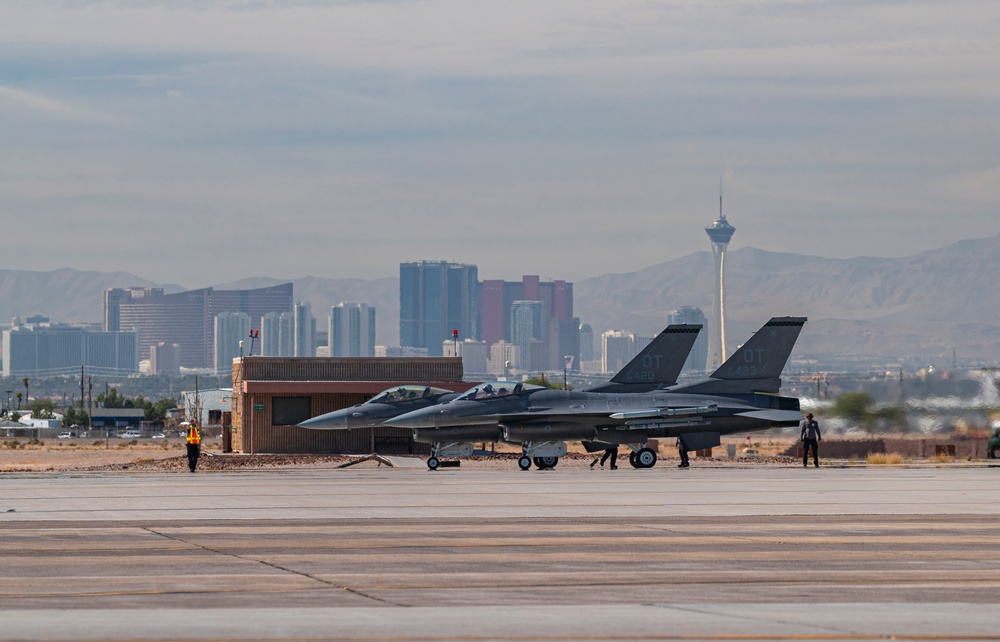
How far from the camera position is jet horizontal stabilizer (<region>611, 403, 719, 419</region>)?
3756 cm

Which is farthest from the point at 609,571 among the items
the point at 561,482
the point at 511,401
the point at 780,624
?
the point at 511,401

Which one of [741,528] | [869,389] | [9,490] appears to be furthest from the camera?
[869,389]

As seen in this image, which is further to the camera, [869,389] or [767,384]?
[869,389]

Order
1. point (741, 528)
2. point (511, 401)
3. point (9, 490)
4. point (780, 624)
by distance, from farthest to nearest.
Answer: point (511, 401) < point (9, 490) < point (741, 528) < point (780, 624)

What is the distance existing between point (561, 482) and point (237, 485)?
6.38 meters

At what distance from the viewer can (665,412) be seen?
1479 inches

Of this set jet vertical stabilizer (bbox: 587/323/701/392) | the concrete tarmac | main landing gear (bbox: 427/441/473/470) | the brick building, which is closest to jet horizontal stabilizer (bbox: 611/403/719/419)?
jet vertical stabilizer (bbox: 587/323/701/392)

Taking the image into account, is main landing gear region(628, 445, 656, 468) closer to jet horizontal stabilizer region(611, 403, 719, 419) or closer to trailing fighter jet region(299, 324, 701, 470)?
jet horizontal stabilizer region(611, 403, 719, 419)

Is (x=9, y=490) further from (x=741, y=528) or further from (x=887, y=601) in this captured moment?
(x=887, y=601)

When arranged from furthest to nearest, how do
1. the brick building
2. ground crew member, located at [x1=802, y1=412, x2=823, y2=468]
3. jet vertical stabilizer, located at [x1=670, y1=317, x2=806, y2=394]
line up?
the brick building < jet vertical stabilizer, located at [x1=670, y1=317, x2=806, y2=394] < ground crew member, located at [x1=802, y1=412, x2=823, y2=468]

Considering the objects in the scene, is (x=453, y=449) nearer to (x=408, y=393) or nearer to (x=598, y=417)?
(x=408, y=393)

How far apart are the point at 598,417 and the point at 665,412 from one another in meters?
1.68

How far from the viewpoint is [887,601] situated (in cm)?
1271

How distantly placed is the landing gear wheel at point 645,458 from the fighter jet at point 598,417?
0.02m
